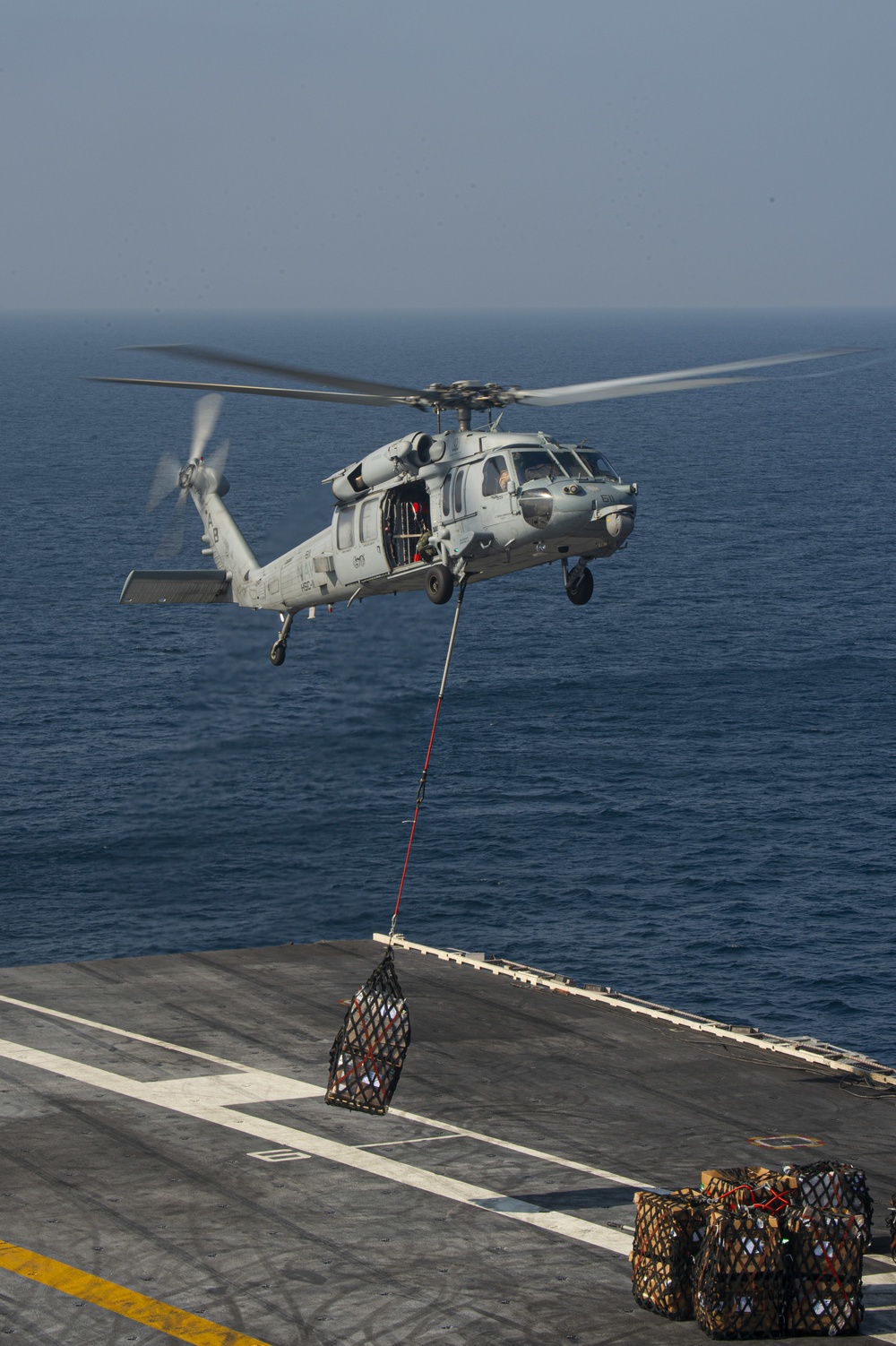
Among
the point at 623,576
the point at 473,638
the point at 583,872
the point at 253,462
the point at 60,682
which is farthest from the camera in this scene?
the point at 253,462

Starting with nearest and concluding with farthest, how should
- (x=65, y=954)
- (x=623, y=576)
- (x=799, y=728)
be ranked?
1. (x=65, y=954)
2. (x=799, y=728)
3. (x=623, y=576)

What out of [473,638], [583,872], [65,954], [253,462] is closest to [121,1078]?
[65,954]

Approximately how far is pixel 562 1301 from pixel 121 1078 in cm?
1366

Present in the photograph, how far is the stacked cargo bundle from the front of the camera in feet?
80.7

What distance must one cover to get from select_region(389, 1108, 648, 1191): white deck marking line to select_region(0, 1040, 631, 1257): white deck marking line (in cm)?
195

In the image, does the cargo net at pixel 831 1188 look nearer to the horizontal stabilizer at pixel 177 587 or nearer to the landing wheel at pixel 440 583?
the landing wheel at pixel 440 583

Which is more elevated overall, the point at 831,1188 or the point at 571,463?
the point at 571,463

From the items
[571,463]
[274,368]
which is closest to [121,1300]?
[274,368]

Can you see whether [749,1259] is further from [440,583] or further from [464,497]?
[464,497]

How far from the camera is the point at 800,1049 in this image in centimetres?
4088

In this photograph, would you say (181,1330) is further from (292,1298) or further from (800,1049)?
(800,1049)

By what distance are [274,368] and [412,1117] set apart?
672 inches

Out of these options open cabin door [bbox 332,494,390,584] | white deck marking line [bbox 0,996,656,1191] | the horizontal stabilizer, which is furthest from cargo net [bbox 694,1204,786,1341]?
the horizontal stabilizer

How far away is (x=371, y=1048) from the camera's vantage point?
2830 centimetres
